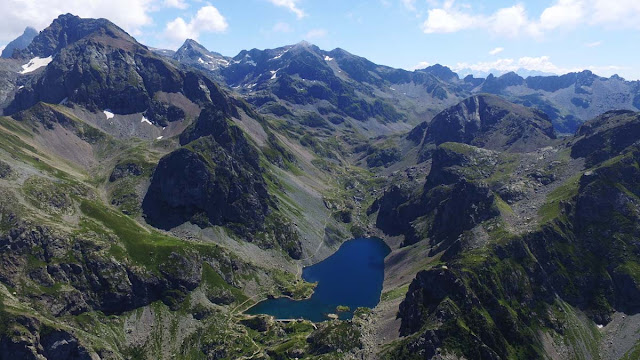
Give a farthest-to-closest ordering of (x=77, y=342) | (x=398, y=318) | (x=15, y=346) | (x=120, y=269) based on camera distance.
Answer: (x=120, y=269) → (x=398, y=318) → (x=77, y=342) → (x=15, y=346)

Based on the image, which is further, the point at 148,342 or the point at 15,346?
the point at 148,342

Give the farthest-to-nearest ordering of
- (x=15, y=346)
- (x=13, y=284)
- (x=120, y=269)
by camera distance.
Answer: (x=120, y=269) < (x=13, y=284) < (x=15, y=346)

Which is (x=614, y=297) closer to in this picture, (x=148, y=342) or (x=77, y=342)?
(x=148, y=342)

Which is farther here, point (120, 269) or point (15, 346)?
point (120, 269)

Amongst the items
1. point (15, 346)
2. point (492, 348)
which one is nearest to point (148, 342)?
point (15, 346)

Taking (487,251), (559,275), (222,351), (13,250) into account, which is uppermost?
(13,250)

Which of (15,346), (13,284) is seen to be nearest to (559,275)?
(15,346)

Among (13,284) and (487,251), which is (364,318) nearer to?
(487,251)

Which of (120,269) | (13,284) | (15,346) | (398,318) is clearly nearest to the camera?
(15,346)

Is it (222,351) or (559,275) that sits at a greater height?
(559,275)
